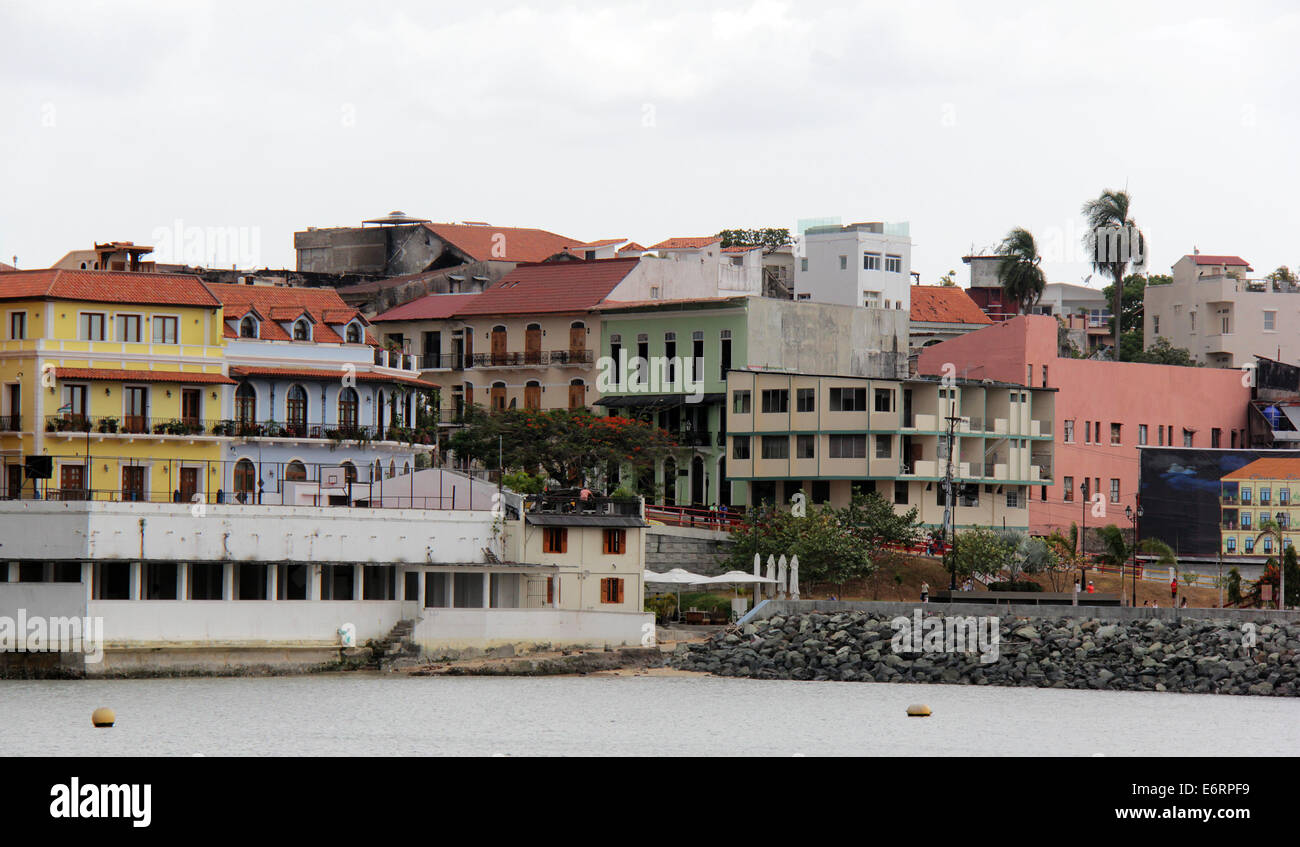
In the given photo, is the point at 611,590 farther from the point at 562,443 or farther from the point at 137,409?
the point at 137,409

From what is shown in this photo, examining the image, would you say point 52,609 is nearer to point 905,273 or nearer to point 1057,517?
point 1057,517

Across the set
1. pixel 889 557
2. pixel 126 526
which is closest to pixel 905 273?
pixel 889 557

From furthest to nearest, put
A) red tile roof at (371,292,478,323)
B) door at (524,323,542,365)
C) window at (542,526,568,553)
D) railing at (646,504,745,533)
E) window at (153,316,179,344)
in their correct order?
1. red tile roof at (371,292,478,323)
2. door at (524,323,542,365)
3. railing at (646,504,745,533)
4. window at (153,316,179,344)
5. window at (542,526,568,553)

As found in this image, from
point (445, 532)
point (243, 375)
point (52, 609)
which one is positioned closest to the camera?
point (52, 609)

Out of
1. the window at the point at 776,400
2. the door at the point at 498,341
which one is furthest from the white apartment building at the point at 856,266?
the window at the point at 776,400

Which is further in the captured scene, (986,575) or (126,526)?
(986,575)

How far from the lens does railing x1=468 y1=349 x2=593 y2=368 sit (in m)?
102

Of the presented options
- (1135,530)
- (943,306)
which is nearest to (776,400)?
(1135,530)

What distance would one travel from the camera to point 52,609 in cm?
6450

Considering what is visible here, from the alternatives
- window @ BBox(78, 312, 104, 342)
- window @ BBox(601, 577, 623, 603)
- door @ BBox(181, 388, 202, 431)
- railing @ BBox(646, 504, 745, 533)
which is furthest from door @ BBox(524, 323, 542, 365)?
window @ BBox(601, 577, 623, 603)

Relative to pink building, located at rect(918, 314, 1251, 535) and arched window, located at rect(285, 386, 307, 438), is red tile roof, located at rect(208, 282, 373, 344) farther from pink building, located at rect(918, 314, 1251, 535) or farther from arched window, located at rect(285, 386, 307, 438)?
pink building, located at rect(918, 314, 1251, 535)

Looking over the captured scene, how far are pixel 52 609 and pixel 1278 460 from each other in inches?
2114

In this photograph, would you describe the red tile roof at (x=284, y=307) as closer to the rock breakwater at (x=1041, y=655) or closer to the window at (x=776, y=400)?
the window at (x=776, y=400)

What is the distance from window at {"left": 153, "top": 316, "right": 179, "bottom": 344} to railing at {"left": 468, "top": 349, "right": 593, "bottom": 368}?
2472 centimetres
